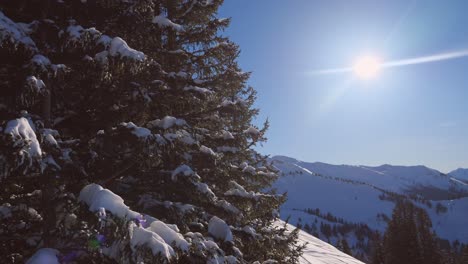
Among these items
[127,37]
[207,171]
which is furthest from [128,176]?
[127,37]

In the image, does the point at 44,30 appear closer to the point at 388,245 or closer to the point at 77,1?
the point at 77,1

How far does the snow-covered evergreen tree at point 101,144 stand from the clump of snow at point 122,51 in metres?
0.02

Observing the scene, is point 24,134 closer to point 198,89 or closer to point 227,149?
point 198,89

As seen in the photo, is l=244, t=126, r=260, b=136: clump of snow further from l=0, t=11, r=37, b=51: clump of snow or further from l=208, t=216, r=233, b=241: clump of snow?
l=0, t=11, r=37, b=51: clump of snow

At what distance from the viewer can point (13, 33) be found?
14.5 ft

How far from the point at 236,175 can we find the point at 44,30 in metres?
5.80

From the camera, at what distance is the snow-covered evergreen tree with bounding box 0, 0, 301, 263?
14.2 ft

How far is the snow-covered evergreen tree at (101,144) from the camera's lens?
4.34 meters

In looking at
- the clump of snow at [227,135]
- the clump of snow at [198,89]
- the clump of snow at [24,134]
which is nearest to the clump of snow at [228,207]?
the clump of snow at [227,135]

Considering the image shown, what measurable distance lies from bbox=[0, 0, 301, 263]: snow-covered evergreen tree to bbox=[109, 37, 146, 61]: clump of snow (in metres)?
0.02

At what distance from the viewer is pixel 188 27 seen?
975cm

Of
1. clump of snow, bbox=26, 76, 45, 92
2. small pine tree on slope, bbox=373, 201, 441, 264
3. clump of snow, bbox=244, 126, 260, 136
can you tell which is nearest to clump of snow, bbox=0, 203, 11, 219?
clump of snow, bbox=26, 76, 45, 92

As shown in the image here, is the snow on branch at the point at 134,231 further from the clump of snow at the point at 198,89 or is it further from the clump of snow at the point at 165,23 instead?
the clump of snow at the point at 198,89

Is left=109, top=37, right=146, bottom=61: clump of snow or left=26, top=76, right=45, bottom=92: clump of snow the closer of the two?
left=26, top=76, right=45, bottom=92: clump of snow
